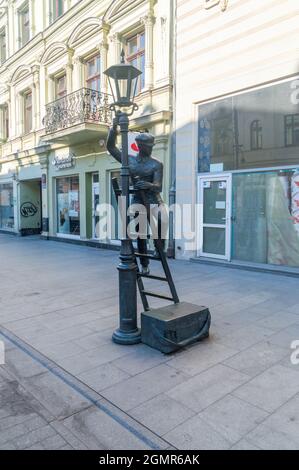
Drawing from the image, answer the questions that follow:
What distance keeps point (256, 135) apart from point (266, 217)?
176 centimetres

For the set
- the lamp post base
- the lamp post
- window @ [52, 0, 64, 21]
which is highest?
window @ [52, 0, 64, 21]

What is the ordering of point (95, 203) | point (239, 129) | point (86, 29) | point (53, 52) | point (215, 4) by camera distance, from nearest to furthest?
point (239, 129), point (215, 4), point (86, 29), point (95, 203), point (53, 52)

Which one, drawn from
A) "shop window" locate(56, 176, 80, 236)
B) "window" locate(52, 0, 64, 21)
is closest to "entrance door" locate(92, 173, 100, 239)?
"shop window" locate(56, 176, 80, 236)

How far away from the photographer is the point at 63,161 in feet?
44.3

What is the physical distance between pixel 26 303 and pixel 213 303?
2.91 metres

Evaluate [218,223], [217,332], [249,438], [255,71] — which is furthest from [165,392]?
[255,71]

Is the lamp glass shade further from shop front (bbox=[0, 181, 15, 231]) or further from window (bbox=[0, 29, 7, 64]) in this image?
window (bbox=[0, 29, 7, 64])

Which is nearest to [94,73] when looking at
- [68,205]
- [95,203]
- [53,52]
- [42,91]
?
[53,52]

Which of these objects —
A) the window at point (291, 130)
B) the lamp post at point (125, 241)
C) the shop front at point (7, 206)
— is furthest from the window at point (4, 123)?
the lamp post at point (125, 241)

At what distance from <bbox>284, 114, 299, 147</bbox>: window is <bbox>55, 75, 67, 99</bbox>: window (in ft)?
30.9

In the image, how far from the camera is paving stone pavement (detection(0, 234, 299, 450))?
240 cm

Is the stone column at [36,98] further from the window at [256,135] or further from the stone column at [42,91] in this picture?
the window at [256,135]

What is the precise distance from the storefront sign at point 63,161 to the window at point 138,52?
3.84m

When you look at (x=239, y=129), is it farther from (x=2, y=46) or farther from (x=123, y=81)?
(x=2, y=46)
